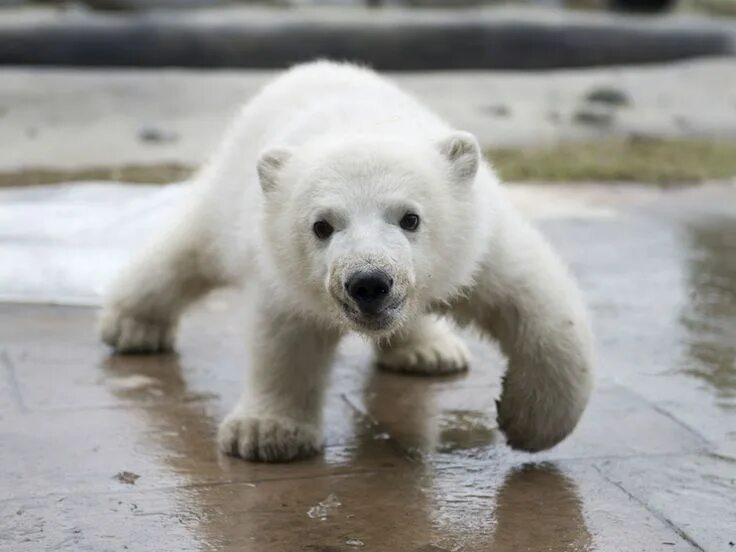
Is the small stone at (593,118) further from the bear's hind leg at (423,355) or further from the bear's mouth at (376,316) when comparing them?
the bear's mouth at (376,316)

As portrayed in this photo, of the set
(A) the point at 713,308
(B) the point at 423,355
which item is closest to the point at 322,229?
(B) the point at 423,355

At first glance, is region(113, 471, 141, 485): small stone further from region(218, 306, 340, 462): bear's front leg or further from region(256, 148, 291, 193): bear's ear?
region(256, 148, 291, 193): bear's ear

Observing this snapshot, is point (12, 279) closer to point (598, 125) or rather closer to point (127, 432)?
point (127, 432)

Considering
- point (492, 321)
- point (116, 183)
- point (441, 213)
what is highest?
point (441, 213)

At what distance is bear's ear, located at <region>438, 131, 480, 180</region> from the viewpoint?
9.48 ft

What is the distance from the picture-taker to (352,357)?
158 inches

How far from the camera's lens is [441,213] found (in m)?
2.82

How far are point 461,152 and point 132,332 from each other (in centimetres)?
147

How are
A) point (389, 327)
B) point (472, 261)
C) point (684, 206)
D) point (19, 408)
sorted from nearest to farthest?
point (389, 327) → point (472, 261) → point (19, 408) → point (684, 206)

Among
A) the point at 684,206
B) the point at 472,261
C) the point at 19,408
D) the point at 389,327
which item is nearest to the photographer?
the point at 389,327

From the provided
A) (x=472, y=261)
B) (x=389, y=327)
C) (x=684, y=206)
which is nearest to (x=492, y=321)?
(x=472, y=261)

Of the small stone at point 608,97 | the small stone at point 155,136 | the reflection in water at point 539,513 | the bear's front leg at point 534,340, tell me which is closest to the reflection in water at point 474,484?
the reflection in water at point 539,513

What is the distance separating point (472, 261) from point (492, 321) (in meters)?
0.26

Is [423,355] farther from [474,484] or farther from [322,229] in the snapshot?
[322,229]
